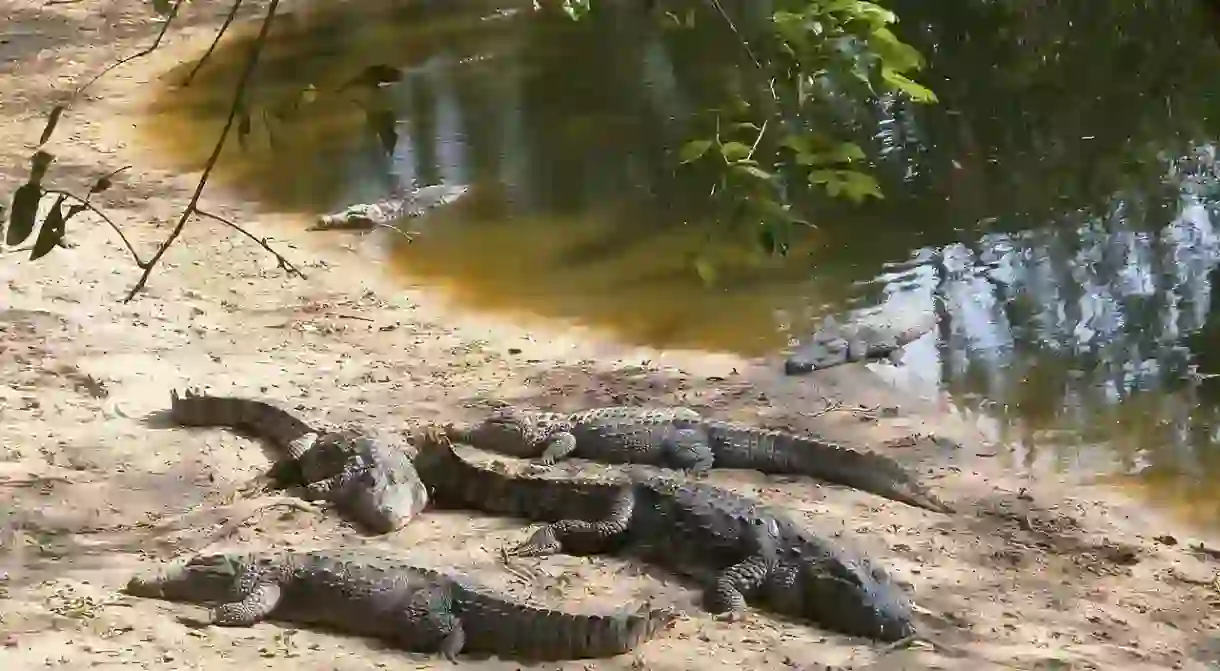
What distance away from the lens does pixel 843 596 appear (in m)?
4.46

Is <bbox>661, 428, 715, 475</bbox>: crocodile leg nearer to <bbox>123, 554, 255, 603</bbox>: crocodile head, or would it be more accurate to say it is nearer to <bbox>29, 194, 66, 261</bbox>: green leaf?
<bbox>123, 554, 255, 603</bbox>: crocodile head

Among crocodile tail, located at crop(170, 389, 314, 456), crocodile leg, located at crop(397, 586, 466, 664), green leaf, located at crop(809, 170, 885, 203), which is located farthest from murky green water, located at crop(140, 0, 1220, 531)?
crocodile tail, located at crop(170, 389, 314, 456)

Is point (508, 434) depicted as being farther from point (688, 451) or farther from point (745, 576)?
point (745, 576)

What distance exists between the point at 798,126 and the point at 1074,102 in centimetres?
852

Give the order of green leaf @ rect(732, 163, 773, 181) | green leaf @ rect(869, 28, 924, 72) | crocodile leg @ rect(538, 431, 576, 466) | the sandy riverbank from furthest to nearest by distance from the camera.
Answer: crocodile leg @ rect(538, 431, 576, 466)
the sandy riverbank
green leaf @ rect(869, 28, 924, 72)
green leaf @ rect(732, 163, 773, 181)

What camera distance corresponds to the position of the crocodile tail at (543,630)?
161 inches

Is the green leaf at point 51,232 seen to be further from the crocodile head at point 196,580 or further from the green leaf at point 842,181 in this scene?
the crocodile head at point 196,580

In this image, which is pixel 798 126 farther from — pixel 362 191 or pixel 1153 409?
pixel 362 191

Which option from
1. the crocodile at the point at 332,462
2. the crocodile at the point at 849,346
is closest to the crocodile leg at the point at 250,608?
the crocodile at the point at 332,462

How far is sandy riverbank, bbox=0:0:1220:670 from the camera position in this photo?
424 cm

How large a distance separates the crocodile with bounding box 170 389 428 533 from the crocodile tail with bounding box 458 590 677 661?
946 mm

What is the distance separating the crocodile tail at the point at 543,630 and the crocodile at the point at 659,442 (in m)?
1.68

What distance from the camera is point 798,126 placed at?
161 inches

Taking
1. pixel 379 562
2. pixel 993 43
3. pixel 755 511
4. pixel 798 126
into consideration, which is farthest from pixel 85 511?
pixel 993 43
